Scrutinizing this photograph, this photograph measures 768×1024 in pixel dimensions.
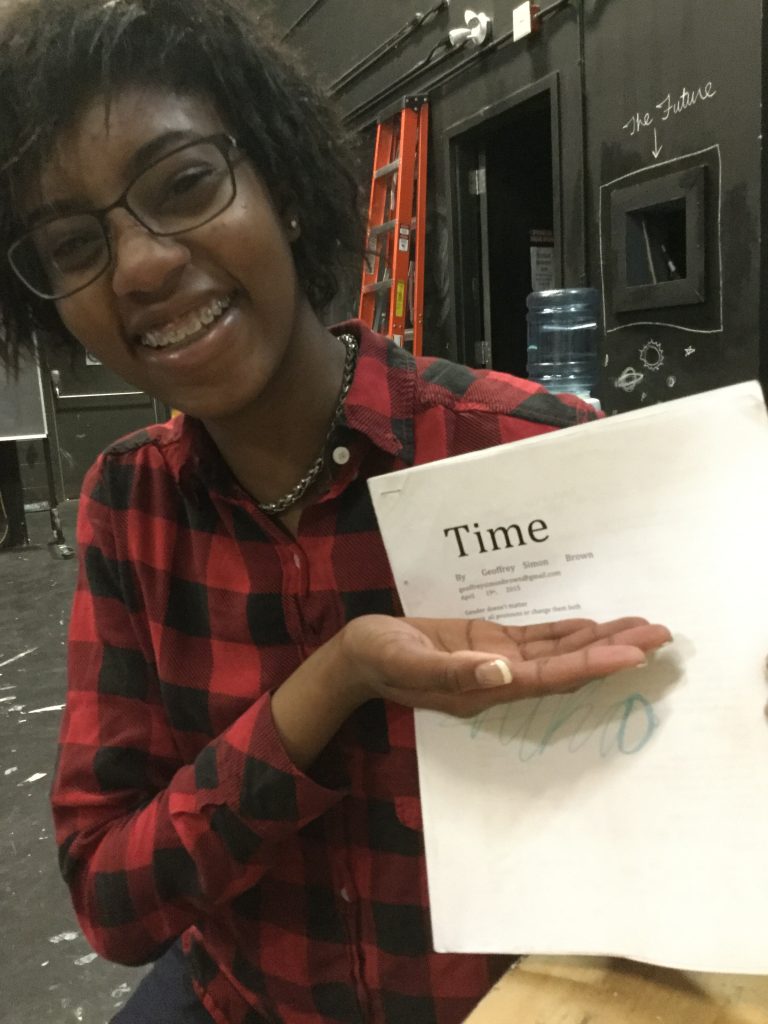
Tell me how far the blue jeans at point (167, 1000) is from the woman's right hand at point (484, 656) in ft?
1.43

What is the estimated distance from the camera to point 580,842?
417 mm

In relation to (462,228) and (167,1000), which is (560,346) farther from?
(167,1000)

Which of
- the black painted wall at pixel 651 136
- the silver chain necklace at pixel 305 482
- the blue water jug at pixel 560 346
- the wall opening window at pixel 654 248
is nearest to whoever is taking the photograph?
the silver chain necklace at pixel 305 482

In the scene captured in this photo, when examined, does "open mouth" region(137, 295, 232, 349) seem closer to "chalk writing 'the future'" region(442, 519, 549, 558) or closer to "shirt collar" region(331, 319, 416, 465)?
"shirt collar" region(331, 319, 416, 465)

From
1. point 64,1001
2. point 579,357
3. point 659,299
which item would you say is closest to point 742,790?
point 64,1001

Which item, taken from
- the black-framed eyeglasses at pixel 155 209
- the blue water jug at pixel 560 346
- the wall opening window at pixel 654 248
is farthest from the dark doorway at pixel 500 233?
the black-framed eyeglasses at pixel 155 209

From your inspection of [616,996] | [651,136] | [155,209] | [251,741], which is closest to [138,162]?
[155,209]

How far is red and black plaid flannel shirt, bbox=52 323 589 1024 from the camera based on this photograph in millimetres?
606

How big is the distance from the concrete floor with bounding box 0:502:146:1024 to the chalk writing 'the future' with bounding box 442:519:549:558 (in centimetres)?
120

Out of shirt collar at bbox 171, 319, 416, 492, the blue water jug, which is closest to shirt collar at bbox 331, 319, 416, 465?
shirt collar at bbox 171, 319, 416, 492

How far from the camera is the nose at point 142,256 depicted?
575 millimetres

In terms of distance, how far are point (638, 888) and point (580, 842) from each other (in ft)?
0.12

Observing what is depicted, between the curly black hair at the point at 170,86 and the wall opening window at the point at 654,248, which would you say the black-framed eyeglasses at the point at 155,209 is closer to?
the curly black hair at the point at 170,86

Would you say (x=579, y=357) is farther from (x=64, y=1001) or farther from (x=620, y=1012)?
(x=620, y=1012)
